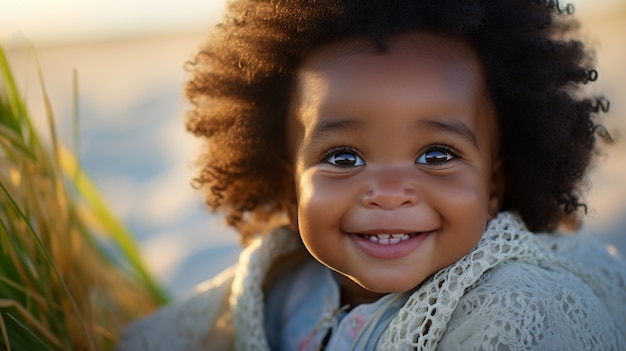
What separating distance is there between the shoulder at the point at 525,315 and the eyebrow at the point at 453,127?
0.28 meters

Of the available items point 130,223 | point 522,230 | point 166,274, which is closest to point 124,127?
point 130,223

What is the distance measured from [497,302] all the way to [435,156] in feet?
1.06

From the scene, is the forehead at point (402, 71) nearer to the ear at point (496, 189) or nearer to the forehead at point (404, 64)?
the forehead at point (404, 64)

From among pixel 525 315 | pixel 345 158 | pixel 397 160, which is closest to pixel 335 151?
pixel 345 158

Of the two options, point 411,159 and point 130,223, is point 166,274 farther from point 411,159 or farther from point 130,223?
point 411,159

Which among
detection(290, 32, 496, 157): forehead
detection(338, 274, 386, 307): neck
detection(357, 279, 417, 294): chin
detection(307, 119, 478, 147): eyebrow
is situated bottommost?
detection(338, 274, 386, 307): neck

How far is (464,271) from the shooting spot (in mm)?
1794

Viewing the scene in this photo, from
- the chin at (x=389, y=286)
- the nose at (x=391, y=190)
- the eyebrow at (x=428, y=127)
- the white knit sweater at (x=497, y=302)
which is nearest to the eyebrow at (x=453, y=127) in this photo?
the eyebrow at (x=428, y=127)

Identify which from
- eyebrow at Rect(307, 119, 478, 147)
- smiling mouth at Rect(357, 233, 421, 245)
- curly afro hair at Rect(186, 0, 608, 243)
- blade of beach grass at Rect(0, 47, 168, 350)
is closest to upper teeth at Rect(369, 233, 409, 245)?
smiling mouth at Rect(357, 233, 421, 245)

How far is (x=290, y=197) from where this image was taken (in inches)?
87.0

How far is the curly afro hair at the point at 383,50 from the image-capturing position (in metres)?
1.80

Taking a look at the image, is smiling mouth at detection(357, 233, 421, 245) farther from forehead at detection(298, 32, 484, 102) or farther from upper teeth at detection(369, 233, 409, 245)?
forehead at detection(298, 32, 484, 102)

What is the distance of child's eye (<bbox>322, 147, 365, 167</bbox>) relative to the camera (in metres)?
1.82

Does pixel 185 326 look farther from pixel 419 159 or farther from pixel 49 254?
pixel 419 159
